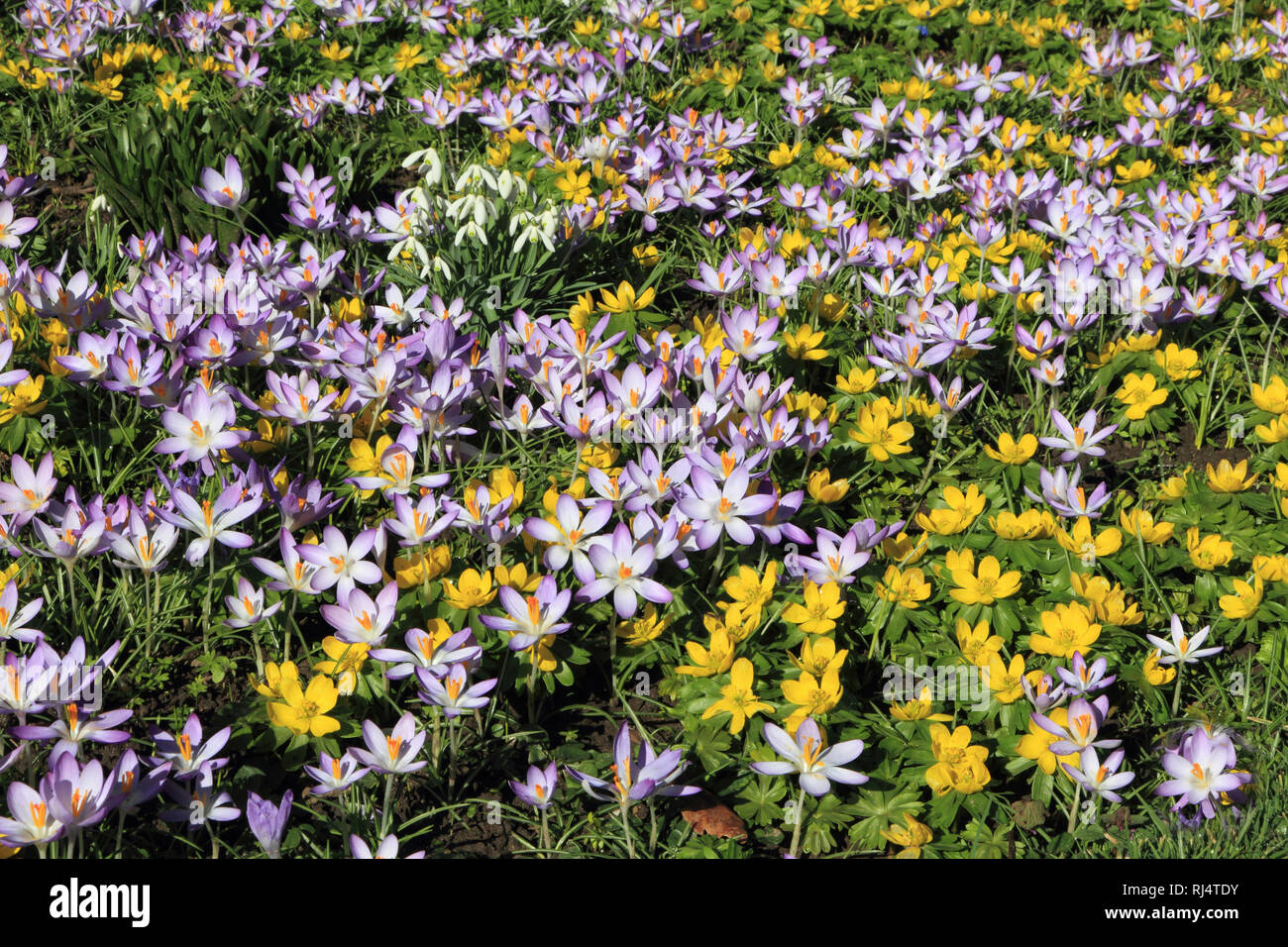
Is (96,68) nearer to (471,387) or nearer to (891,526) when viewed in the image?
(471,387)

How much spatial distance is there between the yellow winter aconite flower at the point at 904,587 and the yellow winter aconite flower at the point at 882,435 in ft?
1.61

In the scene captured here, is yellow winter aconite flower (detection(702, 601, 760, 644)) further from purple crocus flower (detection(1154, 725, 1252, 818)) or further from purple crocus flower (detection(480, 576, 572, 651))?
purple crocus flower (detection(1154, 725, 1252, 818))

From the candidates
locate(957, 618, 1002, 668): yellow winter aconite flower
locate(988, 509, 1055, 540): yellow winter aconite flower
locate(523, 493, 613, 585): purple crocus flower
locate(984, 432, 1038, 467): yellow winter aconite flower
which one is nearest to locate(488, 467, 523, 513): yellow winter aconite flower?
locate(523, 493, 613, 585): purple crocus flower

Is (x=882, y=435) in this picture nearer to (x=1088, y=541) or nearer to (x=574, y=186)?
(x=1088, y=541)

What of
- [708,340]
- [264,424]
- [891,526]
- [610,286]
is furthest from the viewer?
[610,286]

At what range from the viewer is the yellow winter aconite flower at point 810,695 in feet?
7.67

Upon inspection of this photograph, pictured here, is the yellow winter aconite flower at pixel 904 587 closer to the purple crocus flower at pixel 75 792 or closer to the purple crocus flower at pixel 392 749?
the purple crocus flower at pixel 392 749

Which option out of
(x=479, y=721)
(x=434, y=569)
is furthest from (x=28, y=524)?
(x=479, y=721)

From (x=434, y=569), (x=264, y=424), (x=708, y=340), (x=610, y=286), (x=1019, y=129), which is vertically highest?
(x=1019, y=129)

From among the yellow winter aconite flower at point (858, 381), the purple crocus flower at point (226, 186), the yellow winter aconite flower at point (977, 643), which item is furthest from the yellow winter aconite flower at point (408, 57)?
the yellow winter aconite flower at point (977, 643)

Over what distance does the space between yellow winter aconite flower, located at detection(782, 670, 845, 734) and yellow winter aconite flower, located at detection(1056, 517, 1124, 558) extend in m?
0.81

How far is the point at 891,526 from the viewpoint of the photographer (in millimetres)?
2695

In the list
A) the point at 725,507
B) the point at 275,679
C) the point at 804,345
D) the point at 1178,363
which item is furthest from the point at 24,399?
the point at 1178,363

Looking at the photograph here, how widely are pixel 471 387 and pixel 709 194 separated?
1.50 metres
